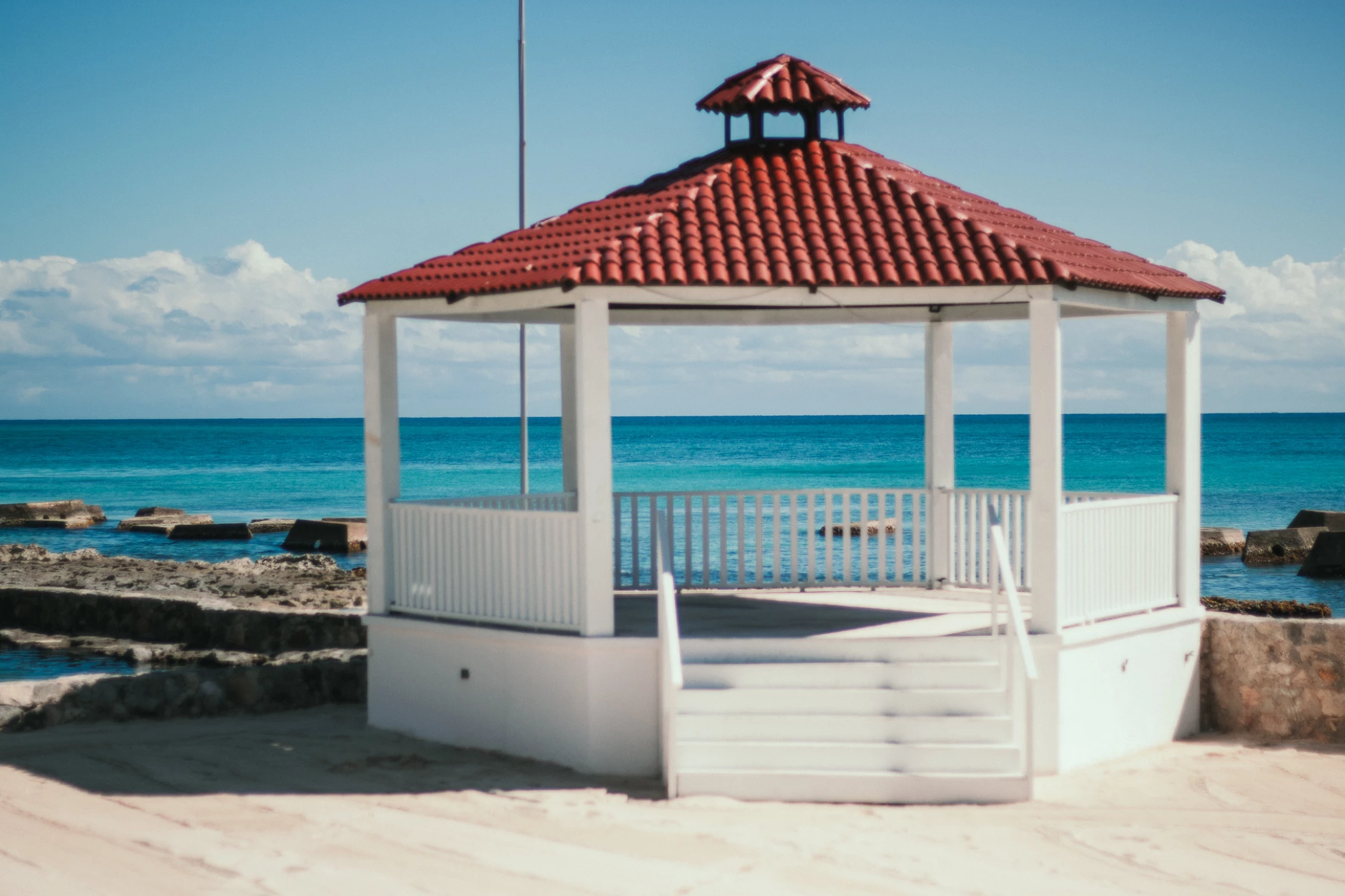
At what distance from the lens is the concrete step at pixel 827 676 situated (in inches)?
370

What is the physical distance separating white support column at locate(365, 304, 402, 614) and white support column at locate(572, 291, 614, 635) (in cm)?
200

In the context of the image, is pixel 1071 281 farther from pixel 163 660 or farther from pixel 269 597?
pixel 269 597

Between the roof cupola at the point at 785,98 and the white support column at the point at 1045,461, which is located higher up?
the roof cupola at the point at 785,98

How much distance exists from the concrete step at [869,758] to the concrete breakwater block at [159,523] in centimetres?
3427

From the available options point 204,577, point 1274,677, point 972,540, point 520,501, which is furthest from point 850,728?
Result: point 204,577

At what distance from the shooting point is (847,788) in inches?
344

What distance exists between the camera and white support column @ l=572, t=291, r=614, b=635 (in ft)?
30.5

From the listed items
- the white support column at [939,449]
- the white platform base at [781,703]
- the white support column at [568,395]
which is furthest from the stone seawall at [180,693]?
the white support column at [939,449]

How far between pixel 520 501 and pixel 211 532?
29635mm

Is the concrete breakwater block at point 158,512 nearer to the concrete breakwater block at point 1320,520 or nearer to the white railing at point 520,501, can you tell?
the concrete breakwater block at point 1320,520

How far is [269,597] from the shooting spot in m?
21.8

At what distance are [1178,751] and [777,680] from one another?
11.6 feet

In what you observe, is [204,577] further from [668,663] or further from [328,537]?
[668,663]

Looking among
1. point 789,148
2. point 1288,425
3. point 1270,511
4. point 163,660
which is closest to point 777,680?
point 789,148
